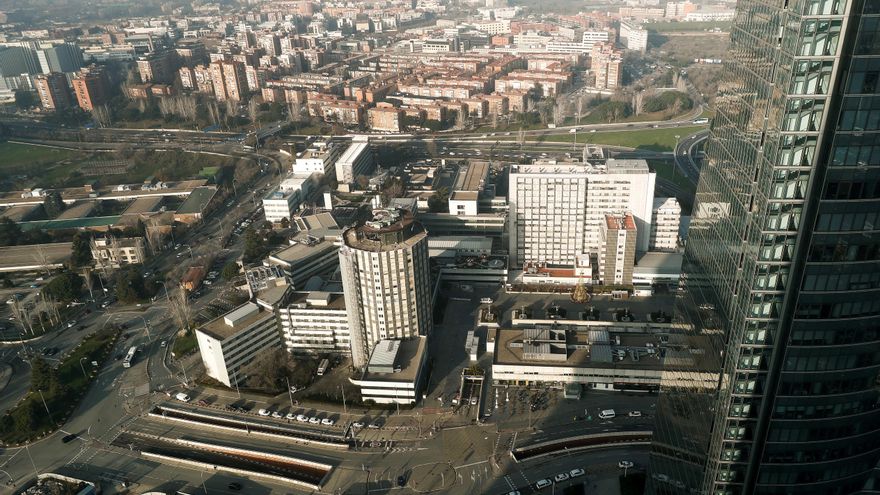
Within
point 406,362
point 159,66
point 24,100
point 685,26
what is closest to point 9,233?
point 406,362

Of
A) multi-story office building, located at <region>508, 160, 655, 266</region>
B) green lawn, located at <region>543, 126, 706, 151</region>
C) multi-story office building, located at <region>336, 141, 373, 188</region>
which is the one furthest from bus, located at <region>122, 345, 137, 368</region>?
green lawn, located at <region>543, 126, 706, 151</region>

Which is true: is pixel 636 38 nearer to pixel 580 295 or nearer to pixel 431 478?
pixel 580 295

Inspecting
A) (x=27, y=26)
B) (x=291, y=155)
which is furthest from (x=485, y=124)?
A: (x=27, y=26)

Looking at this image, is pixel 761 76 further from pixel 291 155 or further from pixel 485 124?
pixel 485 124

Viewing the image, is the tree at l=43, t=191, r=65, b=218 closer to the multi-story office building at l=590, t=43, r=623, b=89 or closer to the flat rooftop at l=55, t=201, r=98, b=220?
the flat rooftop at l=55, t=201, r=98, b=220

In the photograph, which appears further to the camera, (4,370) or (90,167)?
(90,167)

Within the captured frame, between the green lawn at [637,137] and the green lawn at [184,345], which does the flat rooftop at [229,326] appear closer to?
the green lawn at [184,345]
